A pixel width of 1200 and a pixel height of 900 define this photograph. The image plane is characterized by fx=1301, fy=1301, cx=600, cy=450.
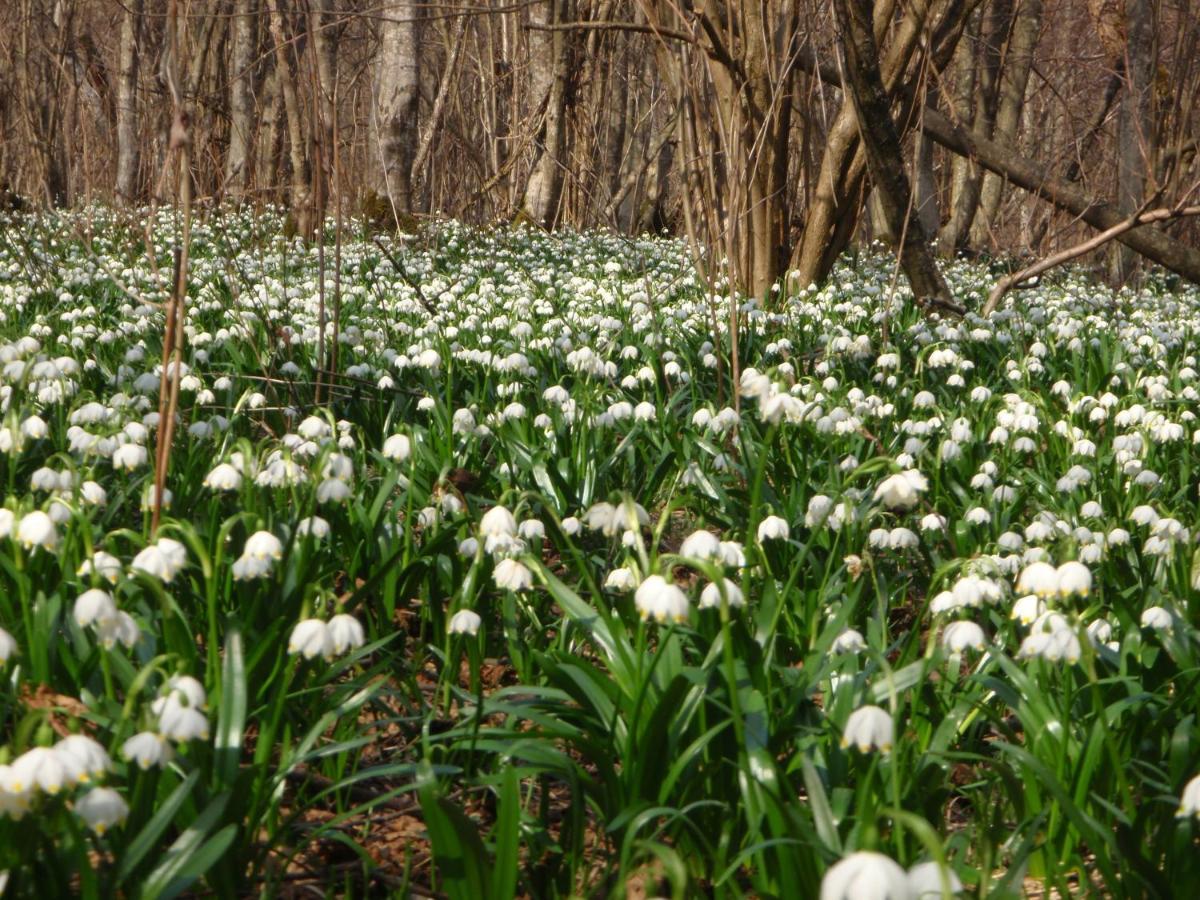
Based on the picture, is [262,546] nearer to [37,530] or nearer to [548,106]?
[37,530]

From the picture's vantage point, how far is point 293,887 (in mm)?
1886

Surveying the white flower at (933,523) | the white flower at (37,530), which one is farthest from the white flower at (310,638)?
the white flower at (933,523)

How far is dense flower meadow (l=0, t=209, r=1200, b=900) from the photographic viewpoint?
1.63 m

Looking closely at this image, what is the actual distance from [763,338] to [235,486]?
4.26 metres

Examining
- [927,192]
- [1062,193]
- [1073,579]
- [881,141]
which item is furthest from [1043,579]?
[927,192]

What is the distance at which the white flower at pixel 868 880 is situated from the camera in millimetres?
1123

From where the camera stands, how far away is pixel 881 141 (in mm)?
6723

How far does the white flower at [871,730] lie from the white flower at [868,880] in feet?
1.48

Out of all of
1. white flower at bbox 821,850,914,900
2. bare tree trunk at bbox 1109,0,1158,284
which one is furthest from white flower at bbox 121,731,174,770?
bare tree trunk at bbox 1109,0,1158,284

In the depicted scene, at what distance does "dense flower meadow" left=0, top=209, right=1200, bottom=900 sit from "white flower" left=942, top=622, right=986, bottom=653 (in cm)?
1

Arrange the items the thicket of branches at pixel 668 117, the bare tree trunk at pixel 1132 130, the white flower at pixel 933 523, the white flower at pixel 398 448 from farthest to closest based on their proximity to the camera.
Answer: the bare tree trunk at pixel 1132 130 → the thicket of branches at pixel 668 117 → the white flower at pixel 933 523 → the white flower at pixel 398 448

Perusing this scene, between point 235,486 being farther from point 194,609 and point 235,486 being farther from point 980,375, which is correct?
point 980,375

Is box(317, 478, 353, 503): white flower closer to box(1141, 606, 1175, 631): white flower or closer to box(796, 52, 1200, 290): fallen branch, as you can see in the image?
box(1141, 606, 1175, 631): white flower

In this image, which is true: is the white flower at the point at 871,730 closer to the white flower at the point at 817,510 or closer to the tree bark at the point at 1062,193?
the white flower at the point at 817,510
